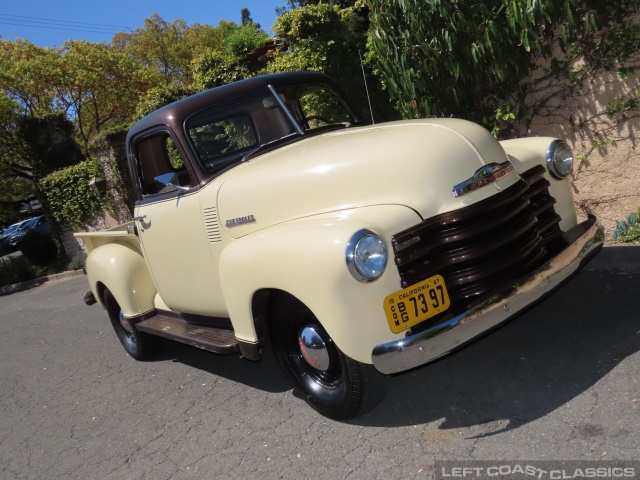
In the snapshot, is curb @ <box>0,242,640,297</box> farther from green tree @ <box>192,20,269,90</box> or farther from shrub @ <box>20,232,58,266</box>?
shrub @ <box>20,232,58,266</box>

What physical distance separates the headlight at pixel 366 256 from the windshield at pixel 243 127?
157 centimetres

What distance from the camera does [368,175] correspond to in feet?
10.9

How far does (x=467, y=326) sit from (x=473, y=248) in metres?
0.44

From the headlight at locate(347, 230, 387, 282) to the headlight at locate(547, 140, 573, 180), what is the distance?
167 centimetres

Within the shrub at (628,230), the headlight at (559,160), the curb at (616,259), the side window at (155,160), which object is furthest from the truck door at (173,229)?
the shrub at (628,230)

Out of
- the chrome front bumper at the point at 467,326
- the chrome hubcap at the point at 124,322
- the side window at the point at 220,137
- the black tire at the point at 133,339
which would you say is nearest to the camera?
the chrome front bumper at the point at 467,326

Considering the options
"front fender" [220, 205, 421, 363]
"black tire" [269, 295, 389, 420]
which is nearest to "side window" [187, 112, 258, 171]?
"front fender" [220, 205, 421, 363]

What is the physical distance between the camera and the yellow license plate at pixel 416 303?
2891 millimetres

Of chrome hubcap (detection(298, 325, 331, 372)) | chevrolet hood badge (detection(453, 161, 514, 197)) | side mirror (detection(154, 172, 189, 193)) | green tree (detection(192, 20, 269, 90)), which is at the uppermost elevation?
green tree (detection(192, 20, 269, 90))

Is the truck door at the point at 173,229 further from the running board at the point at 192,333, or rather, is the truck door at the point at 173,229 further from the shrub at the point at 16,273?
the shrub at the point at 16,273

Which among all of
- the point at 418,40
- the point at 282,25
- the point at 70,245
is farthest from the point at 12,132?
the point at 418,40

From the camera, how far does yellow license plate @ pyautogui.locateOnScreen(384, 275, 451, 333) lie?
9.48ft

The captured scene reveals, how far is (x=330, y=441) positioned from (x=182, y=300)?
5.86 ft

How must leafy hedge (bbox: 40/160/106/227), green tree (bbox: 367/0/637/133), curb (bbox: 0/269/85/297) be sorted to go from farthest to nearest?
leafy hedge (bbox: 40/160/106/227) < curb (bbox: 0/269/85/297) < green tree (bbox: 367/0/637/133)
